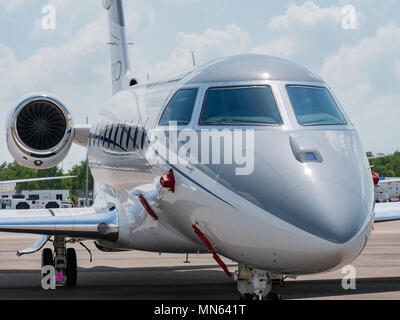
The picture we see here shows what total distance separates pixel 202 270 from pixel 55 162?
14.4 feet

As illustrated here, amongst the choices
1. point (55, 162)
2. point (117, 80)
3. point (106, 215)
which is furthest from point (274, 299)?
point (117, 80)

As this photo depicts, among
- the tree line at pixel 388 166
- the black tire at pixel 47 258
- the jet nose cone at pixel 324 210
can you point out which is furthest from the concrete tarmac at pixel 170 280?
the tree line at pixel 388 166

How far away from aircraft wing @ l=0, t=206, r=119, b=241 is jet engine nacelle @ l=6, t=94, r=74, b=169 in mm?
2709

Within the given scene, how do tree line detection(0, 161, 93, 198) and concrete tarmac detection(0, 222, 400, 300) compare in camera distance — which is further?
tree line detection(0, 161, 93, 198)

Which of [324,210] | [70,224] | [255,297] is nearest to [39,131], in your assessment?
[70,224]

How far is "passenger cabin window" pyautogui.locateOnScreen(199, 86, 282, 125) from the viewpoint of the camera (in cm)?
947

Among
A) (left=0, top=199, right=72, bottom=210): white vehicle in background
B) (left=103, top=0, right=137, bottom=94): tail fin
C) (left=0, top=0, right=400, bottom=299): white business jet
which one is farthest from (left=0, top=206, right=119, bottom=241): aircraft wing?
(left=0, top=199, right=72, bottom=210): white vehicle in background

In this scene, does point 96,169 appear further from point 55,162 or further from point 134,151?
point 134,151

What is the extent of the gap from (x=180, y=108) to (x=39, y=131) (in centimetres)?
644

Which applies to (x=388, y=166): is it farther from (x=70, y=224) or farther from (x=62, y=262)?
(x=70, y=224)

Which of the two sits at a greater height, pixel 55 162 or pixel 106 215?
pixel 55 162

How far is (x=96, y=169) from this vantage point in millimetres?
15273

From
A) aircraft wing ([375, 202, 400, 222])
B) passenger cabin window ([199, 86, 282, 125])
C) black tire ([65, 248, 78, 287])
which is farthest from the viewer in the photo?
black tire ([65, 248, 78, 287])

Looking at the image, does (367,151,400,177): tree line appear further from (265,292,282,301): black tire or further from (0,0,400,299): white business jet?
(265,292,282,301): black tire
